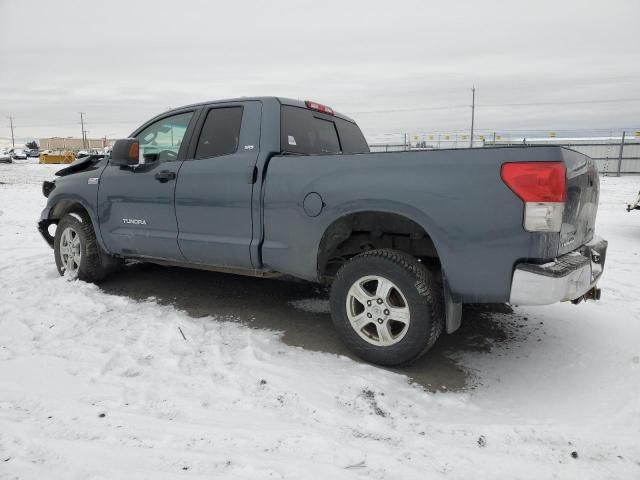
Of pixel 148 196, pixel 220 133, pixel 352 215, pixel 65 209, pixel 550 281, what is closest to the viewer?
pixel 550 281

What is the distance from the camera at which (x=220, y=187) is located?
3846 mm

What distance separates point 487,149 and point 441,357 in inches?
62.1

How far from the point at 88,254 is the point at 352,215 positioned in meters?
3.17

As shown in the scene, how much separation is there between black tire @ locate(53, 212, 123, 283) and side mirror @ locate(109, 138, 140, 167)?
107cm

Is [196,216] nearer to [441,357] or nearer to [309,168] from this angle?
[309,168]

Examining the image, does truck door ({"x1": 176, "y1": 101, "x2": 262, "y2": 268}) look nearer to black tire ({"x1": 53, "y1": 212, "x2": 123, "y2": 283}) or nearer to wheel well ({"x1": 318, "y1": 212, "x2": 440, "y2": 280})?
wheel well ({"x1": 318, "y1": 212, "x2": 440, "y2": 280})

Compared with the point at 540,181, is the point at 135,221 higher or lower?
lower

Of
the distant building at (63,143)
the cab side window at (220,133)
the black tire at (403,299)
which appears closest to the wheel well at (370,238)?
the black tire at (403,299)

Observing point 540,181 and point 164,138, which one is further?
point 164,138

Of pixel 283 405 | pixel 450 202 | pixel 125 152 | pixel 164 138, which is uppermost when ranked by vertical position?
pixel 164 138

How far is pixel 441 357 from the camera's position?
136 inches

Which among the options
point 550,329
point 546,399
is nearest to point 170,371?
point 546,399

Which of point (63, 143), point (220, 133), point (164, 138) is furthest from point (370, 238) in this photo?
point (63, 143)

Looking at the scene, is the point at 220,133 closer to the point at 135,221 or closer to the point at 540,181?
the point at 135,221
